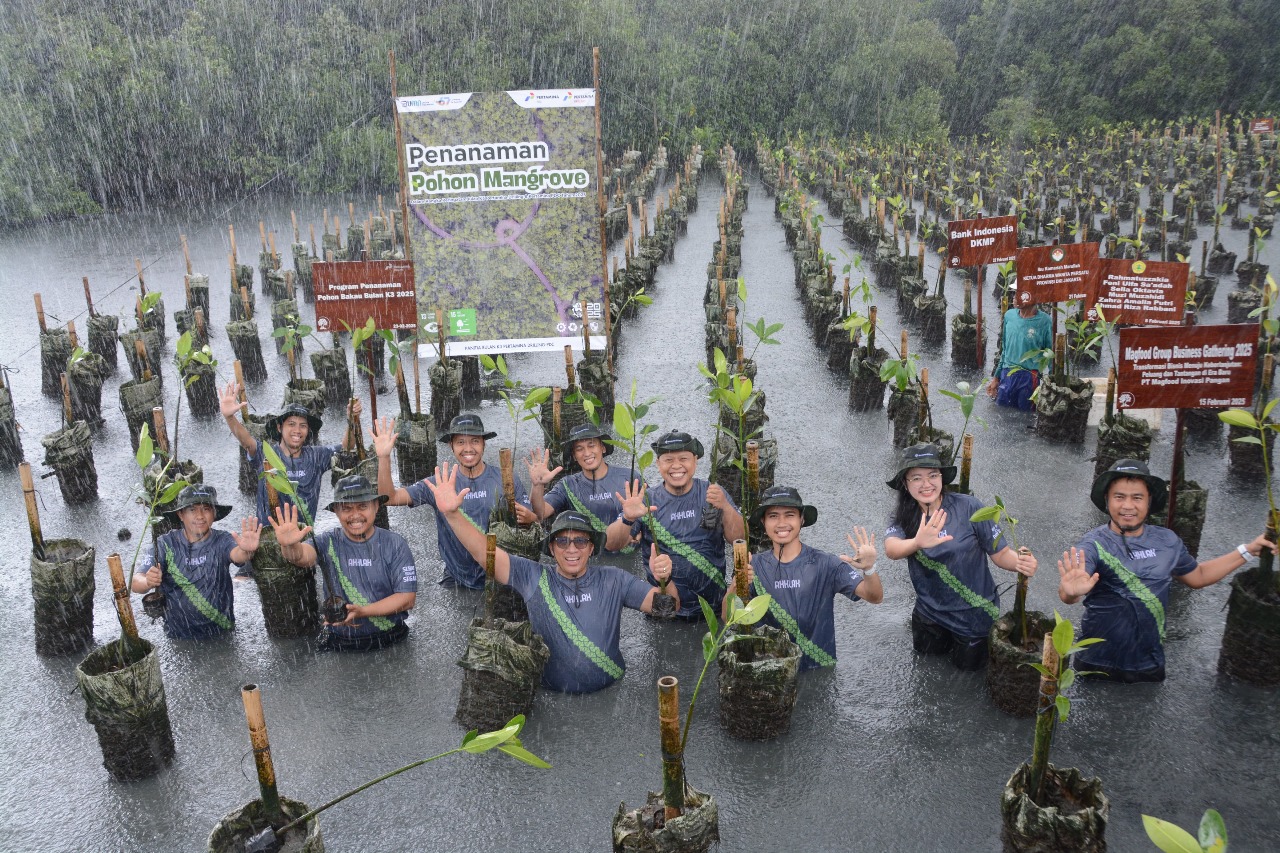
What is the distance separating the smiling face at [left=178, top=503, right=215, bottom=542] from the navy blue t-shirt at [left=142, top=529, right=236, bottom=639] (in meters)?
0.04

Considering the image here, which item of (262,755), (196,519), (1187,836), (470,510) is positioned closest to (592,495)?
(470,510)

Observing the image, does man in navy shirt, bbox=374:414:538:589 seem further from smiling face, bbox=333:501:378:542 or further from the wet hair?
the wet hair

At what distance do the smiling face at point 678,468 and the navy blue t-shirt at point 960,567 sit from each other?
119 cm

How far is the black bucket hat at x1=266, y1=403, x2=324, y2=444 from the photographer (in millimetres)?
6965

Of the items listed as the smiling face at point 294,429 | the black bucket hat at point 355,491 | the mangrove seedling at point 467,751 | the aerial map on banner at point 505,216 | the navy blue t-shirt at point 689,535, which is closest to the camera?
the mangrove seedling at point 467,751

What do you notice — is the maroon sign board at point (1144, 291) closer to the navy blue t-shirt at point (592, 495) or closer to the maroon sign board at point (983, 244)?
the maroon sign board at point (983, 244)

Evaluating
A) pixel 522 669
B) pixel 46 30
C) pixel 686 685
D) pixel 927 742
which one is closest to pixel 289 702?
pixel 522 669

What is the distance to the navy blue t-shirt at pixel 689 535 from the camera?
19.7 ft

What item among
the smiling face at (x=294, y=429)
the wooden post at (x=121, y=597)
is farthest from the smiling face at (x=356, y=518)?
the smiling face at (x=294, y=429)

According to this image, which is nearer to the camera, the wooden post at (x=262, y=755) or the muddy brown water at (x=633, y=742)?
the wooden post at (x=262, y=755)

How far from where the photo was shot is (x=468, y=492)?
21.0 feet

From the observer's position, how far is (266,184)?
33.5m

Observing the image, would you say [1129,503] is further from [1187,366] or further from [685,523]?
[685,523]

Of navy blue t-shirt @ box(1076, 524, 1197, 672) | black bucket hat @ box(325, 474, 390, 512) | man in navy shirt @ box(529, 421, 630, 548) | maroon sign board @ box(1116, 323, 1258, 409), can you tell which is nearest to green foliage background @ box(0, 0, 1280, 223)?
man in navy shirt @ box(529, 421, 630, 548)
